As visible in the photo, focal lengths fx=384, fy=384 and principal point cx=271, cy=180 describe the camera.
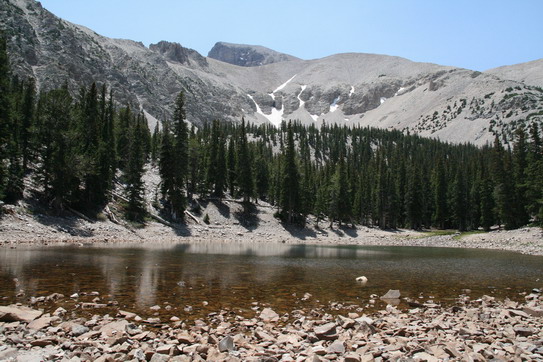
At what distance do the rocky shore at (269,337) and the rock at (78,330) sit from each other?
22 mm

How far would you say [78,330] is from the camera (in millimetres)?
9242

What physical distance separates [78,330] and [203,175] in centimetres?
6054

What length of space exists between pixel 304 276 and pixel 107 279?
10121mm

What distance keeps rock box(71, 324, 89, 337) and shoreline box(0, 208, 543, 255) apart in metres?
24.7

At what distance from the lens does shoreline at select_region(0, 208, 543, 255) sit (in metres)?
34.6

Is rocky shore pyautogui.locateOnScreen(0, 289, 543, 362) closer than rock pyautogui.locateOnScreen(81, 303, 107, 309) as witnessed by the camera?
Yes

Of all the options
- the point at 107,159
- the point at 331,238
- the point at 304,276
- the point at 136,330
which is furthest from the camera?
the point at 331,238

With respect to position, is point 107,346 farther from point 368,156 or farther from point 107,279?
point 368,156

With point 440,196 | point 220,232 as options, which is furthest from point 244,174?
point 440,196

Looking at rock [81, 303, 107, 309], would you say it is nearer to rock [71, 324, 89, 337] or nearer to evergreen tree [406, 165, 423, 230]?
rock [71, 324, 89, 337]

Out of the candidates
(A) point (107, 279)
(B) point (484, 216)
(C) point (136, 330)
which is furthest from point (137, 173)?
(B) point (484, 216)

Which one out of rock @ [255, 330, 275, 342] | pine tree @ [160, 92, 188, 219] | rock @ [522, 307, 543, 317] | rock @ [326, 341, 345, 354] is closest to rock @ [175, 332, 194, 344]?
rock @ [255, 330, 275, 342]

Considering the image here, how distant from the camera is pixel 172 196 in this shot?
179 feet

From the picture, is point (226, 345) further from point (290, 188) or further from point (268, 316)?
point (290, 188)
